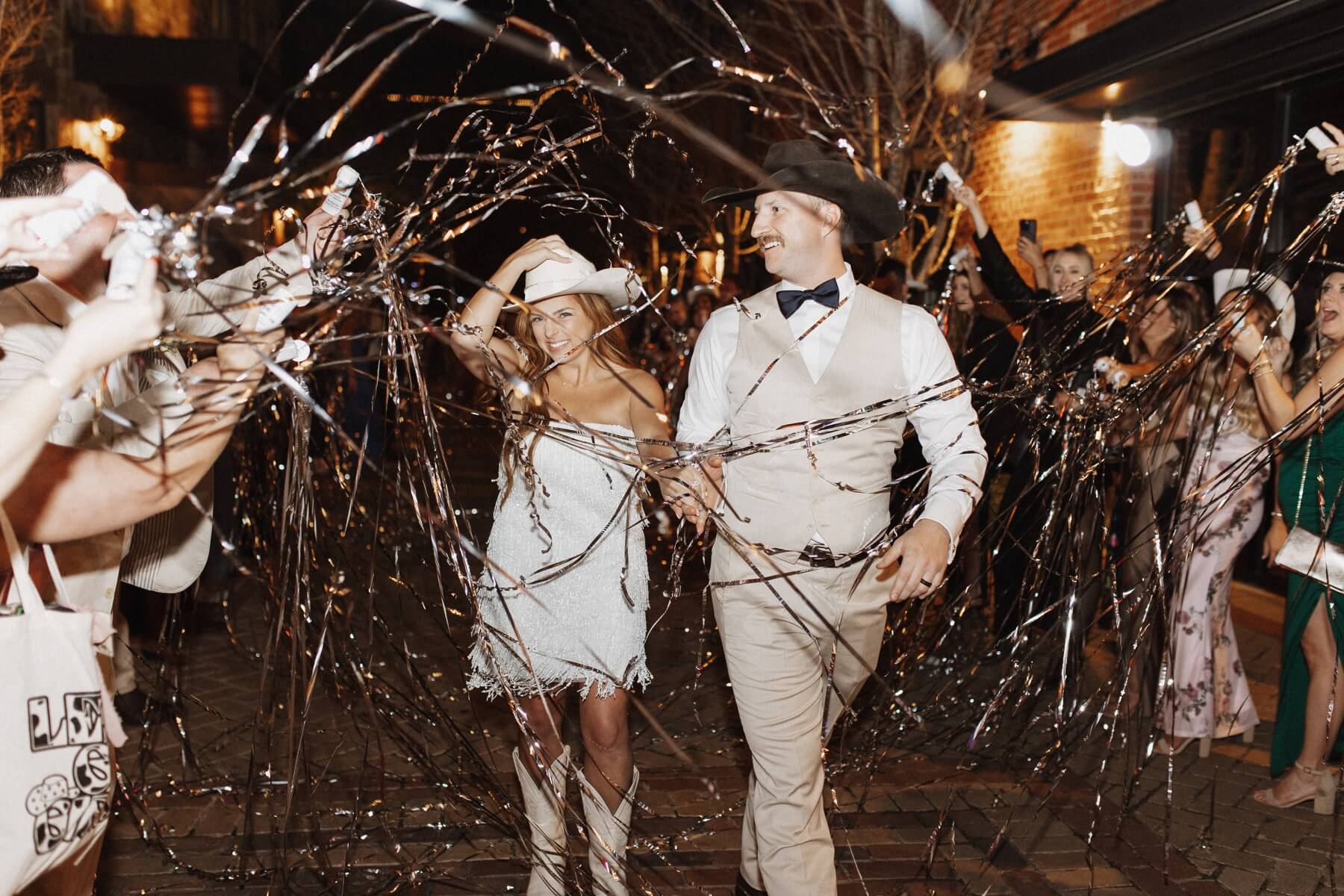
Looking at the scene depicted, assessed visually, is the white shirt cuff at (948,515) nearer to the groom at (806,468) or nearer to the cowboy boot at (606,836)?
the groom at (806,468)

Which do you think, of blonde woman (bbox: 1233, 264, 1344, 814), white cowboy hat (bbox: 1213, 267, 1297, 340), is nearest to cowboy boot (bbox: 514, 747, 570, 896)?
blonde woman (bbox: 1233, 264, 1344, 814)

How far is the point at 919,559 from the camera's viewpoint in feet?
8.70

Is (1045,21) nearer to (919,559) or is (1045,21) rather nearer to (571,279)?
(571,279)

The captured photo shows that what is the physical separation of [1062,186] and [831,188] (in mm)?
7162

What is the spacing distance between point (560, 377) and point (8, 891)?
6.66 ft

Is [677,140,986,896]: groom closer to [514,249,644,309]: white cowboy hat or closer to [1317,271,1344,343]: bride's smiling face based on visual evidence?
[514,249,644,309]: white cowboy hat

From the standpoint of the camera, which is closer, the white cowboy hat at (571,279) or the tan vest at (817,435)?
the tan vest at (817,435)

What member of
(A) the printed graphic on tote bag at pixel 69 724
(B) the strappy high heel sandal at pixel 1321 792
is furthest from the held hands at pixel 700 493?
(B) the strappy high heel sandal at pixel 1321 792

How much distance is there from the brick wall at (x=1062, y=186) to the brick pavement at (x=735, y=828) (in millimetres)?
4872

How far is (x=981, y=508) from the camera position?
606 centimetres

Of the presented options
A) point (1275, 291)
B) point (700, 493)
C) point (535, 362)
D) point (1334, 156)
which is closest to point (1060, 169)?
point (1275, 291)

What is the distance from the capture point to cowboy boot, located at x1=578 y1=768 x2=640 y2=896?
2.90 metres

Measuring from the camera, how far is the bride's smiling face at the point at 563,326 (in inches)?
129

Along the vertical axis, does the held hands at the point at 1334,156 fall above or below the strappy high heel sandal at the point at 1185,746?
above
